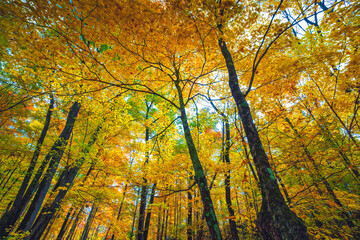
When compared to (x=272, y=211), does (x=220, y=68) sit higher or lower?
higher

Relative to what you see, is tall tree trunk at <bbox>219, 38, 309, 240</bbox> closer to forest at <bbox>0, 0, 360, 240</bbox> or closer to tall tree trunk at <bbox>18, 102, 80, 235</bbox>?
forest at <bbox>0, 0, 360, 240</bbox>

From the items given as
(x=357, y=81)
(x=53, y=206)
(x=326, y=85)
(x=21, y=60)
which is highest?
(x=326, y=85)

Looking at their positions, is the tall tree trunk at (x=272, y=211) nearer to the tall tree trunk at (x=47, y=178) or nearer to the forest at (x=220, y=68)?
the forest at (x=220, y=68)

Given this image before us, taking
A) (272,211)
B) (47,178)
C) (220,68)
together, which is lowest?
(272,211)

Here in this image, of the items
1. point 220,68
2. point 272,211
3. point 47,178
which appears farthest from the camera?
point 47,178

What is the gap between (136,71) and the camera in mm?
3539

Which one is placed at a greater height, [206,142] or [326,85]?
[326,85]

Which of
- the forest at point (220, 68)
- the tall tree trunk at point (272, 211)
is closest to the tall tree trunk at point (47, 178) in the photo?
the forest at point (220, 68)

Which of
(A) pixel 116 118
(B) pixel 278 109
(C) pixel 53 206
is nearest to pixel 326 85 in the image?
(B) pixel 278 109

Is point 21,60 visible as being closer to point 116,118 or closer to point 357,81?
point 116,118

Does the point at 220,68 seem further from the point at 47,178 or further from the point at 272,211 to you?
the point at 47,178

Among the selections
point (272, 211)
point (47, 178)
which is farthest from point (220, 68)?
point (47, 178)

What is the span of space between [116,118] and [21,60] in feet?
11.0

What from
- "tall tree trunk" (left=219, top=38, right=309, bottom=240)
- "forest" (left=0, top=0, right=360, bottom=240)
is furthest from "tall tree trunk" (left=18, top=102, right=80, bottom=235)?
"tall tree trunk" (left=219, top=38, right=309, bottom=240)
